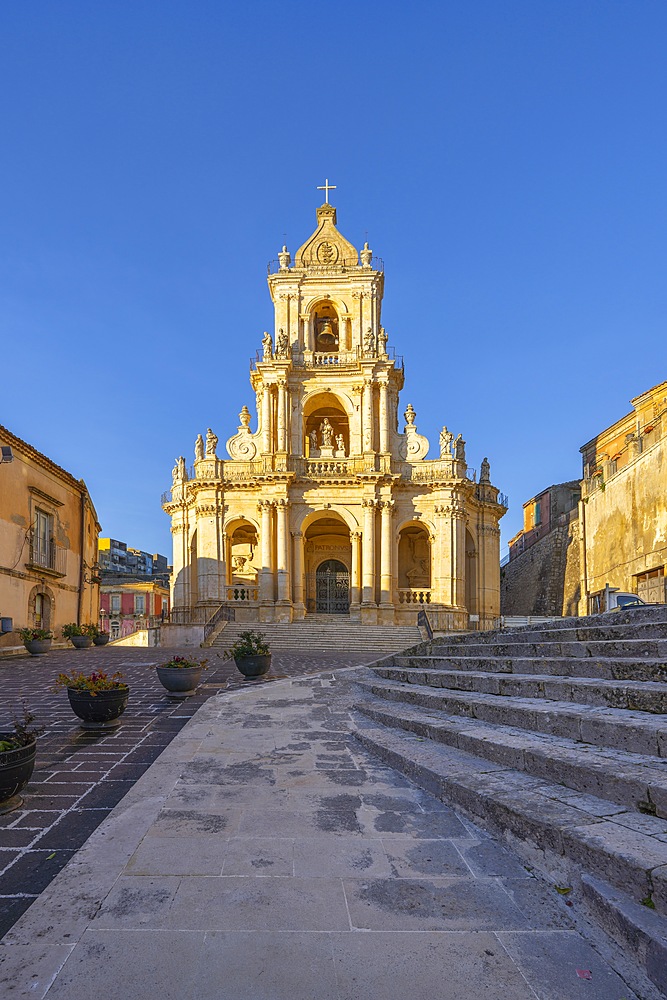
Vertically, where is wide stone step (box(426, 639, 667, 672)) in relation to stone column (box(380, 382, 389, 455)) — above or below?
below

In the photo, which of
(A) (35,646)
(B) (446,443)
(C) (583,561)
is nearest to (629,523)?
(C) (583,561)

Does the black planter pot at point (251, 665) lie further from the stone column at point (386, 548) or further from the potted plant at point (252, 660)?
the stone column at point (386, 548)

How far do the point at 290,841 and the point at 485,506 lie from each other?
31.0 m

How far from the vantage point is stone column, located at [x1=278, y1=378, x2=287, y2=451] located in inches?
1224

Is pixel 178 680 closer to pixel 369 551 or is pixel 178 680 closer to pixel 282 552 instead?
pixel 282 552

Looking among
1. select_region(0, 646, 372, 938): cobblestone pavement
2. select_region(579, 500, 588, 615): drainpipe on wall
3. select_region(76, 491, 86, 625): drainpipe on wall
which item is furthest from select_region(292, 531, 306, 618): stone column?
select_region(579, 500, 588, 615): drainpipe on wall

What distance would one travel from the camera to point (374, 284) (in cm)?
3409

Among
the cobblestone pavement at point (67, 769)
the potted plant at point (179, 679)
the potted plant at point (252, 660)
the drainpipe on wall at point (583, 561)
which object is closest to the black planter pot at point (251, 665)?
the potted plant at point (252, 660)

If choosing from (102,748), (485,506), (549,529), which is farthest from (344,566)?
(102,748)

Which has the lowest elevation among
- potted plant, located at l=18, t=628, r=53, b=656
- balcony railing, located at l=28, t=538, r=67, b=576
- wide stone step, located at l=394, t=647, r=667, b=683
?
potted plant, located at l=18, t=628, r=53, b=656

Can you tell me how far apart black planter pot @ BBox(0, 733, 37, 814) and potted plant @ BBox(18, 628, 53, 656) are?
18520 mm

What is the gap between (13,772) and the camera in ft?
14.7

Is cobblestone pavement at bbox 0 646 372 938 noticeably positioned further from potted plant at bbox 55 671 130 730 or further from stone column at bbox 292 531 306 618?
stone column at bbox 292 531 306 618

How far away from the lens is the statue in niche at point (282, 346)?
32.3 m
